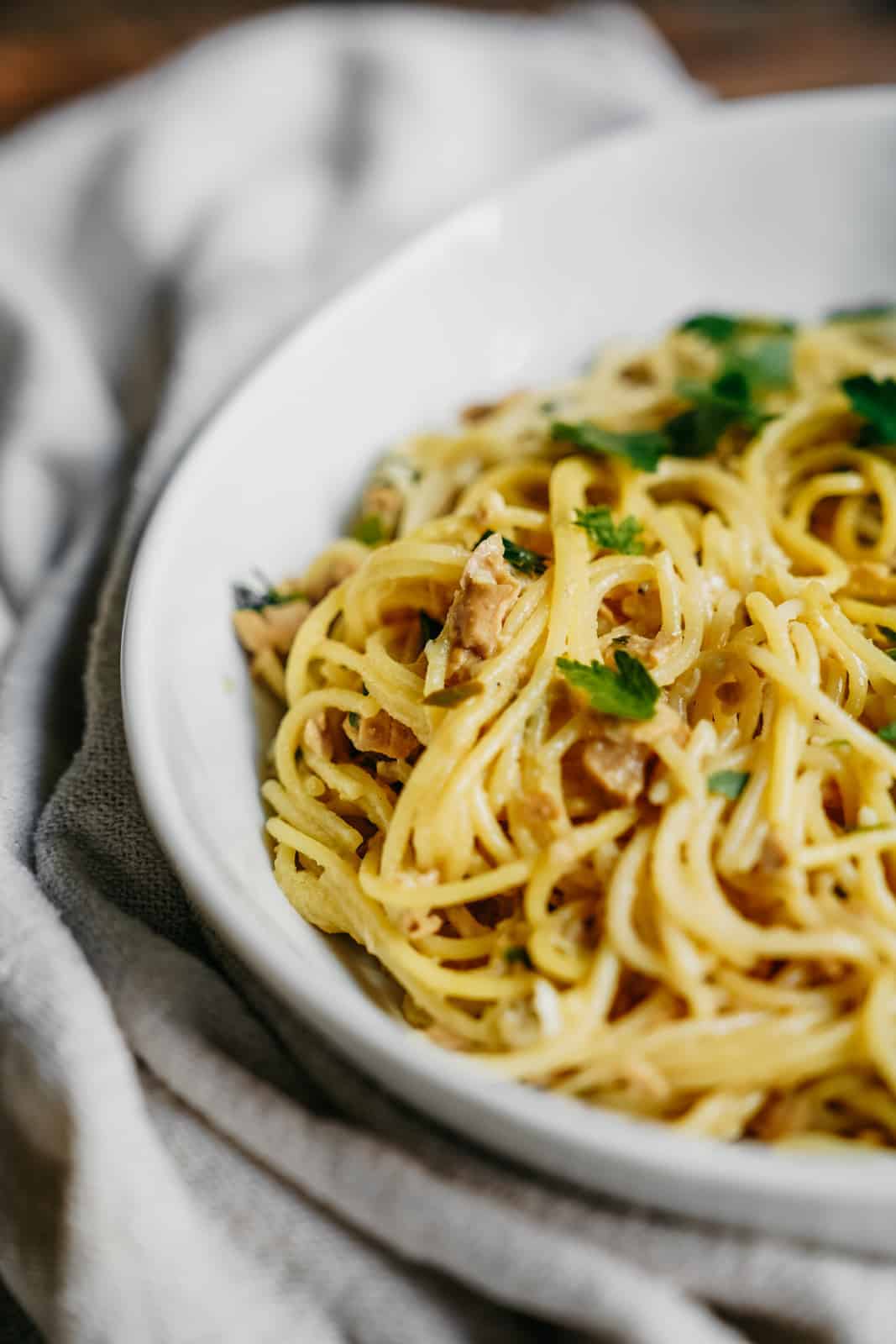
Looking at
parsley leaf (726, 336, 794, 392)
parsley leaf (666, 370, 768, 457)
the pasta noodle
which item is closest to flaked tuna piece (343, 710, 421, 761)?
the pasta noodle

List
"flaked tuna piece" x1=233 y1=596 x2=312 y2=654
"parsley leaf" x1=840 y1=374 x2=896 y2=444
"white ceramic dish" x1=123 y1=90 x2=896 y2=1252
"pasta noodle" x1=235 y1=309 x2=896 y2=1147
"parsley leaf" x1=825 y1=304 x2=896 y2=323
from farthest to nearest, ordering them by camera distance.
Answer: "parsley leaf" x1=825 y1=304 x2=896 y2=323 → "parsley leaf" x1=840 y1=374 x2=896 y2=444 → "flaked tuna piece" x1=233 y1=596 x2=312 y2=654 → "pasta noodle" x1=235 y1=309 x2=896 y2=1147 → "white ceramic dish" x1=123 y1=90 x2=896 y2=1252

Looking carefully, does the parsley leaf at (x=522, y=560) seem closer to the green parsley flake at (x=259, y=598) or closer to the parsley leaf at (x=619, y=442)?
the parsley leaf at (x=619, y=442)

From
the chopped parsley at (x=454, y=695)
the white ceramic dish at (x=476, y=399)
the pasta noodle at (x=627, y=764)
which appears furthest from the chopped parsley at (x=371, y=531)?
the chopped parsley at (x=454, y=695)

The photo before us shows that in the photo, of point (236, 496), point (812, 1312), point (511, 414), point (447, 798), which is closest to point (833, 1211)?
point (812, 1312)

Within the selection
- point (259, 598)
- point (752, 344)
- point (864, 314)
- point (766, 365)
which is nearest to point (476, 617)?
point (259, 598)

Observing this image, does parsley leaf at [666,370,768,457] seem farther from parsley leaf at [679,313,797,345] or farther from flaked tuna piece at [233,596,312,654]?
flaked tuna piece at [233,596,312,654]

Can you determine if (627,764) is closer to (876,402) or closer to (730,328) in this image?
(876,402)
